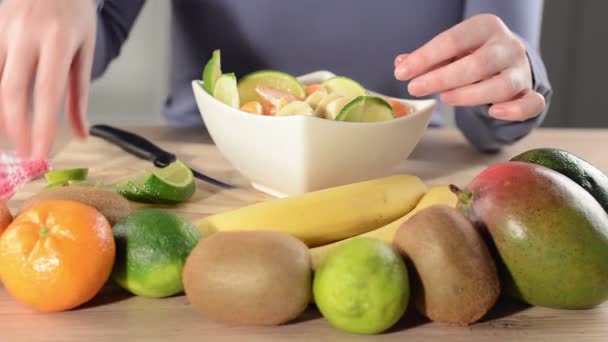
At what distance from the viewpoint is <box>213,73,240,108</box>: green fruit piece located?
986mm

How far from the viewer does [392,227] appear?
802 mm

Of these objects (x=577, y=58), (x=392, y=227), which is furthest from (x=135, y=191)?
(x=577, y=58)

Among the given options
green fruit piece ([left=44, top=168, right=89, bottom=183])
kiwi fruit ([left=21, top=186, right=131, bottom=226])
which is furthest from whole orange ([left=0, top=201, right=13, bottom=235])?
green fruit piece ([left=44, top=168, right=89, bottom=183])

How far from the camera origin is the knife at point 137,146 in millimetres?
1159

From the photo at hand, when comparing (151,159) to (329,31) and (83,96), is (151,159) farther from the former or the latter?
(329,31)

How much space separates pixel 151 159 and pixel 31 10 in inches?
13.0

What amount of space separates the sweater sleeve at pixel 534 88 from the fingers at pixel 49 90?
26.9 inches

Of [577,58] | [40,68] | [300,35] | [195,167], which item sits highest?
[40,68]

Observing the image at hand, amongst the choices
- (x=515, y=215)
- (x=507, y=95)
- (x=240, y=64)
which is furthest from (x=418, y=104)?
(x=240, y=64)

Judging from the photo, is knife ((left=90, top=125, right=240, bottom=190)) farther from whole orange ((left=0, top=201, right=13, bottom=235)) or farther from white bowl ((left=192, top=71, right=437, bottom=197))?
whole orange ((left=0, top=201, right=13, bottom=235))

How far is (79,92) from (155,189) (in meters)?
0.16

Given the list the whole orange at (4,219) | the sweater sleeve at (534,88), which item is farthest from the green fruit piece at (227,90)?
the sweater sleeve at (534,88)

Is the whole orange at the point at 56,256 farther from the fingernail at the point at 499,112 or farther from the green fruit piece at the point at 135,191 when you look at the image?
the fingernail at the point at 499,112

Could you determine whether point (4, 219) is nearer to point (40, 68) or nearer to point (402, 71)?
point (40, 68)
